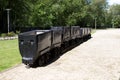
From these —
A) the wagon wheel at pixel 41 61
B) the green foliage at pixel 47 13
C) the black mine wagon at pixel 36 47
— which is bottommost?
the wagon wheel at pixel 41 61

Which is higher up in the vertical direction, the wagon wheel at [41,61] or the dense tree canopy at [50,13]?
the dense tree canopy at [50,13]

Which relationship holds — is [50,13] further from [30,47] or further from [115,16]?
[30,47]

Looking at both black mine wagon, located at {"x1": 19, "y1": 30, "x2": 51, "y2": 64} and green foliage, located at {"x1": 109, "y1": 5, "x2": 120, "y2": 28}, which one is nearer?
black mine wagon, located at {"x1": 19, "y1": 30, "x2": 51, "y2": 64}

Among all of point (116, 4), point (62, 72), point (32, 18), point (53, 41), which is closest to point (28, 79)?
point (62, 72)

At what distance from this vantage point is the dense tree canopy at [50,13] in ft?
191

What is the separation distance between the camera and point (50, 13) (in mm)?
76312

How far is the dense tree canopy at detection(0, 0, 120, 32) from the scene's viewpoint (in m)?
58.3

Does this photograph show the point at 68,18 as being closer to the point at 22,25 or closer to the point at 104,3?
the point at 22,25

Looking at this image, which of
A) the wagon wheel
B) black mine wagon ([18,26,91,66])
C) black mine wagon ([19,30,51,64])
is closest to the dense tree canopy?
black mine wagon ([18,26,91,66])

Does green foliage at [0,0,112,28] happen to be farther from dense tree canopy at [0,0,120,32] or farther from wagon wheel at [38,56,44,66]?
wagon wheel at [38,56,44,66]

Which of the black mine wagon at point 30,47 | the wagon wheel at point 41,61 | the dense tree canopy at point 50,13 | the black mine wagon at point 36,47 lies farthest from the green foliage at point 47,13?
the black mine wagon at point 30,47

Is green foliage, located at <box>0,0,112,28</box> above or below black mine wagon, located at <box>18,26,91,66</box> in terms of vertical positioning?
above

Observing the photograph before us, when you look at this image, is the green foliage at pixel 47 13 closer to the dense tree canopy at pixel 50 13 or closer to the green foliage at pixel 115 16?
the dense tree canopy at pixel 50 13

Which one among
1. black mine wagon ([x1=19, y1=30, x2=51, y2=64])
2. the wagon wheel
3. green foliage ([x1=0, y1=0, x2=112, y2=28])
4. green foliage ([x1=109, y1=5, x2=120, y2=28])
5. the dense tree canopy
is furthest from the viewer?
green foliage ([x1=109, y1=5, x2=120, y2=28])
